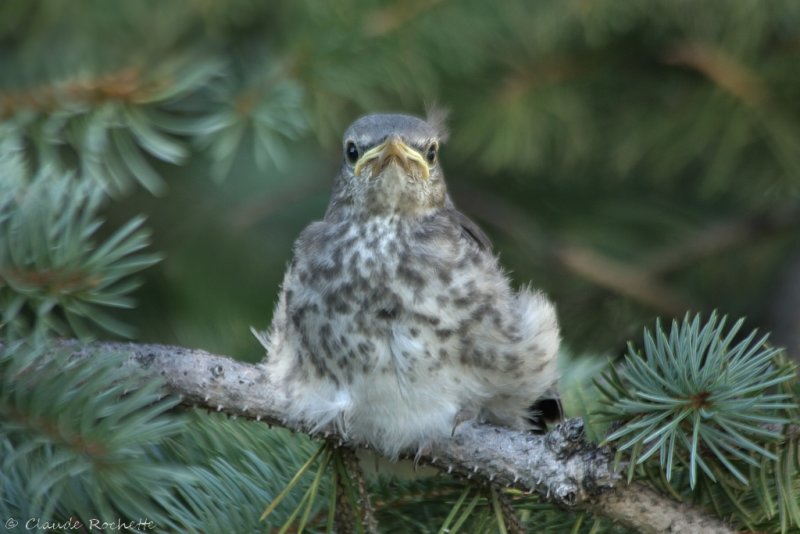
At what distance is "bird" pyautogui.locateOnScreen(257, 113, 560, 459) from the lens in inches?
95.2

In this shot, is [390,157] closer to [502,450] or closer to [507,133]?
[507,133]

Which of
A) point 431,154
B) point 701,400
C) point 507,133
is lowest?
point 701,400

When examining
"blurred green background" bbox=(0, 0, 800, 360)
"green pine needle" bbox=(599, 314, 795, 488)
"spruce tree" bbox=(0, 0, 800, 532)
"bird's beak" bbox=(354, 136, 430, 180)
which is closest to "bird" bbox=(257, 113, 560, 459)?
"bird's beak" bbox=(354, 136, 430, 180)

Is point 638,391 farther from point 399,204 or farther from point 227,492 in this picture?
point 399,204

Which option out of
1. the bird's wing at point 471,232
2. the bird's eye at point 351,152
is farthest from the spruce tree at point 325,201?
the bird's wing at point 471,232

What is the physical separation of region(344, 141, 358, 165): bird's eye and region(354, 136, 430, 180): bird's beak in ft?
0.19

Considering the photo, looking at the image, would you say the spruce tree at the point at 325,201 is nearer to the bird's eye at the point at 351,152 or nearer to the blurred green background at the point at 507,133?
the blurred green background at the point at 507,133

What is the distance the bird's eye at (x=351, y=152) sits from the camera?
9.53 ft

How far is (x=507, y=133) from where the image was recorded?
351 centimetres

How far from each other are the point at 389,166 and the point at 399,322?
49cm

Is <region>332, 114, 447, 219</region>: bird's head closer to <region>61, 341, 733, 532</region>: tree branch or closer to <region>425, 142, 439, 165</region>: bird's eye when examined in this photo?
<region>425, 142, 439, 165</region>: bird's eye

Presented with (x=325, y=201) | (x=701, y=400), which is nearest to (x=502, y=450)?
(x=701, y=400)

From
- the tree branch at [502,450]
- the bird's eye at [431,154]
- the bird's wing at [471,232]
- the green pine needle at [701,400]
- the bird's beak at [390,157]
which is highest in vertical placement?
the bird's eye at [431,154]

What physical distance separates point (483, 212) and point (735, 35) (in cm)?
101
